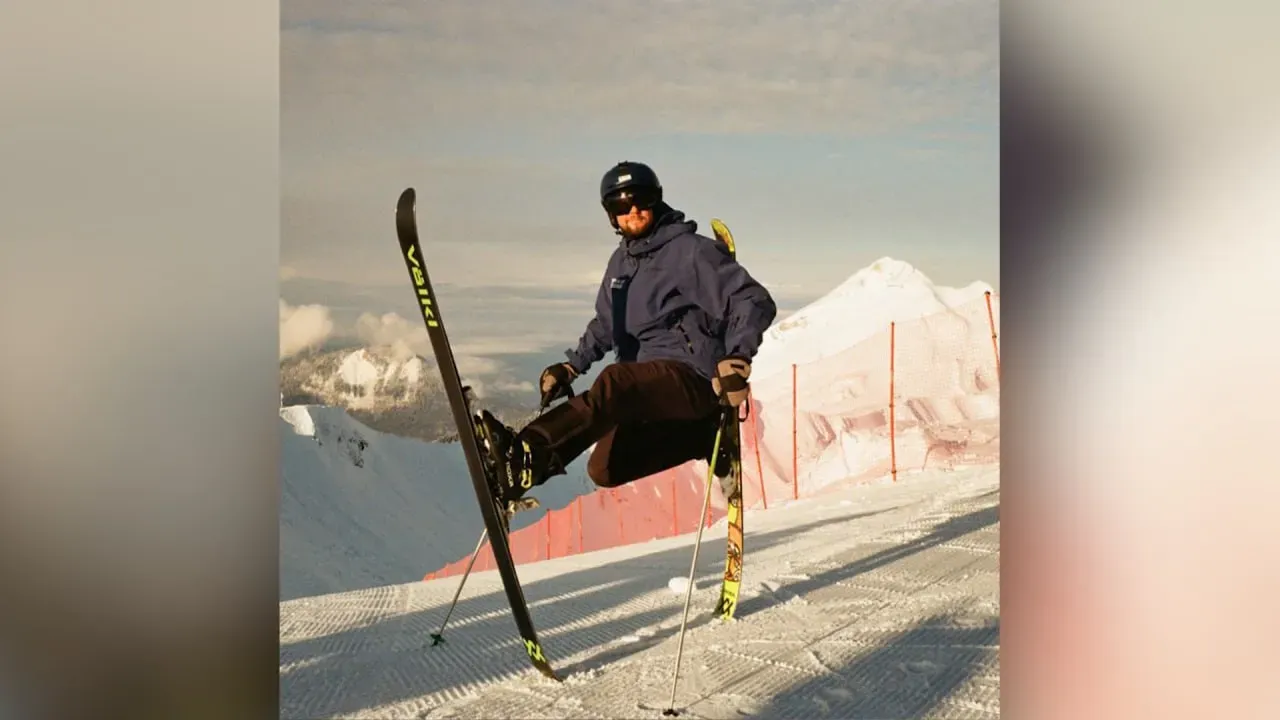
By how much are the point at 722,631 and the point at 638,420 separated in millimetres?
504

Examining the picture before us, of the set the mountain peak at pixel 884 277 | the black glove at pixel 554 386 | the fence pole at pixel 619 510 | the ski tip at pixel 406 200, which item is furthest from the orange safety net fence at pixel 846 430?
the ski tip at pixel 406 200

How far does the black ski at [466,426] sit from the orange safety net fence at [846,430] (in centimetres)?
9

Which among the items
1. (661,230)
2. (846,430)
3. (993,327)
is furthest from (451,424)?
(993,327)

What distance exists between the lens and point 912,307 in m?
2.75

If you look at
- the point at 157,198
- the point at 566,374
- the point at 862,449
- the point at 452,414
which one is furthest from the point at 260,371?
the point at 862,449

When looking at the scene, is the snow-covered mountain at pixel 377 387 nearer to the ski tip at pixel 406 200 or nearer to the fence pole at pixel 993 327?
the ski tip at pixel 406 200

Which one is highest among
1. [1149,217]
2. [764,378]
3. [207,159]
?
[207,159]

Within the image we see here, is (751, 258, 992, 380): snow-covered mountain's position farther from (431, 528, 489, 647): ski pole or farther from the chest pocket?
(431, 528, 489, 647): ski pole

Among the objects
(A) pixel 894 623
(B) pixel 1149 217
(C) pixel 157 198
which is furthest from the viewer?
(A) pixel 894 623

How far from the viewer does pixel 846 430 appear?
2824mm

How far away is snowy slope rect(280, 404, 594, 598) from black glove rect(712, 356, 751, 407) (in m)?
0.38

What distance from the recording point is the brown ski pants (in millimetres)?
2514

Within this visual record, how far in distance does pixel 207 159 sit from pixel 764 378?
127 centimetres

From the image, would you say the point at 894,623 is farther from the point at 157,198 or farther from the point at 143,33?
the point at 143,33
